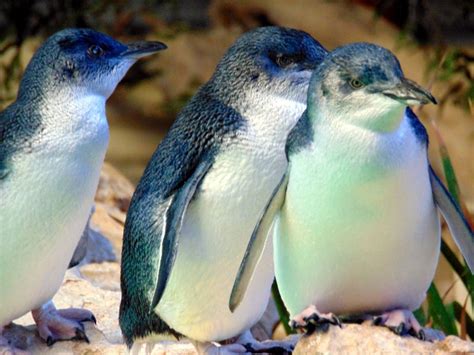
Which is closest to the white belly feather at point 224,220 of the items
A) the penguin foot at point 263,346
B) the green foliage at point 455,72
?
the penguin foot at point 263,346

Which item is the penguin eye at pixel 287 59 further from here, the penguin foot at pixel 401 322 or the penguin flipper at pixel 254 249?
the penguin foot at pixel 401 322

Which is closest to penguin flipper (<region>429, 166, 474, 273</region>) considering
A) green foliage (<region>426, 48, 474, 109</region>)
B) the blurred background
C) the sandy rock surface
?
the sandy rock surface

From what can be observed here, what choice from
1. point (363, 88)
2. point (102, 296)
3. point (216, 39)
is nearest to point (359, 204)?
point (363, 88)

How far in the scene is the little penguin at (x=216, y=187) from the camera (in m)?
1.79

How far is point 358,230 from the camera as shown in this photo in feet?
4.95

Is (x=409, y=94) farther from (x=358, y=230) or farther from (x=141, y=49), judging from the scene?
(x=141, y=49)

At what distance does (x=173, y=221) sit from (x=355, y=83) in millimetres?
405

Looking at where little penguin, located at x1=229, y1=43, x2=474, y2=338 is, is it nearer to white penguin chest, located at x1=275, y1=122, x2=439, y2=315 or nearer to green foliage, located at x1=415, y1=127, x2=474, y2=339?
white penguin chest, located at x1=275, y1=122, x2=439, y2=315

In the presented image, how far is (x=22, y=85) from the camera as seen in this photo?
2066 millimetres

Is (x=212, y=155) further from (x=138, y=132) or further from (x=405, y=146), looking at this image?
(x=138, y=132)

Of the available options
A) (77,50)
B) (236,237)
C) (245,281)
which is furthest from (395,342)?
(77,50)

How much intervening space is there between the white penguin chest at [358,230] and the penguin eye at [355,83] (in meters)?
0.08

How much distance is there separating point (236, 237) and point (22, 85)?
0.53m

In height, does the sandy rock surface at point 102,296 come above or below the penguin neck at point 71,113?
below
